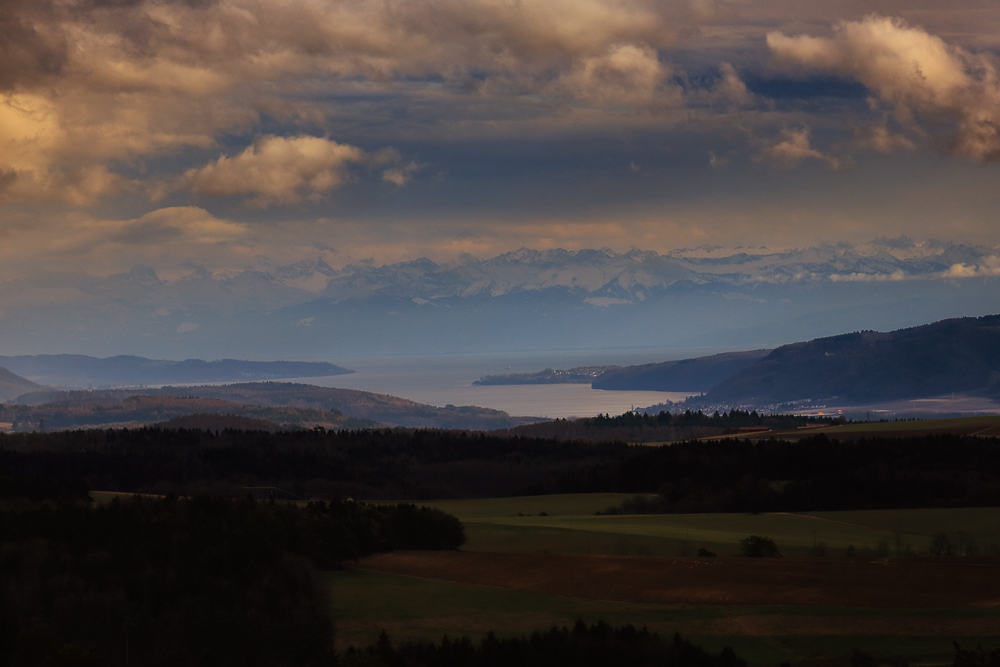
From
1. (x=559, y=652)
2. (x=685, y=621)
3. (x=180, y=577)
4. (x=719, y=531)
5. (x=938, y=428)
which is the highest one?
(x=938, y=428)

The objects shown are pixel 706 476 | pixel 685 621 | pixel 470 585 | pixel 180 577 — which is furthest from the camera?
pixel 706 476

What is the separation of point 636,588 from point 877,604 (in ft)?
42.5

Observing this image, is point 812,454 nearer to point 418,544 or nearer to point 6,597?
point 418,544

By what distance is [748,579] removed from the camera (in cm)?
6188

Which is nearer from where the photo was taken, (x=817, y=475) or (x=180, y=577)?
(x=180, y=577)

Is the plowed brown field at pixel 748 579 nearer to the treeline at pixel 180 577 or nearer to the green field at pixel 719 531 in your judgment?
the green field at pixel 719 531

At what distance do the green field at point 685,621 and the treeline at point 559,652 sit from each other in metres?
3.59

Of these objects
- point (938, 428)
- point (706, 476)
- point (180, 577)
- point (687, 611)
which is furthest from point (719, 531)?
point (938, 428)

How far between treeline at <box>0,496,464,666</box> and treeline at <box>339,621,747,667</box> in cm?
427

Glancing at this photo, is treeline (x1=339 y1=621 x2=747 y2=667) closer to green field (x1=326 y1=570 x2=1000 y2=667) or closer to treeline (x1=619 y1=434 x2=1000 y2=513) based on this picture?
green field (x1=326 y1=570 x2=1000 y2=667)

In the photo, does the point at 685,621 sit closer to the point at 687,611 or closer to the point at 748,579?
the point at 687,611

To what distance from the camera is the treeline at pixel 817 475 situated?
119 m

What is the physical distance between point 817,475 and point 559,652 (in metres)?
93.3

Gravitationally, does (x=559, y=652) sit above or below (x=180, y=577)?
below
